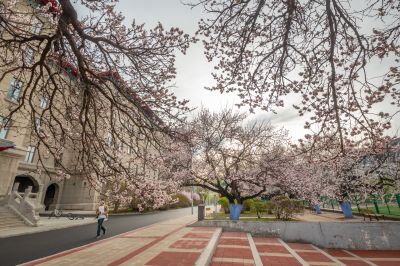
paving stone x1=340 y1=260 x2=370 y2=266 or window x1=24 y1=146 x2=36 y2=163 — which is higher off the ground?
window x1=24 y1=146 x2=36 y2=163

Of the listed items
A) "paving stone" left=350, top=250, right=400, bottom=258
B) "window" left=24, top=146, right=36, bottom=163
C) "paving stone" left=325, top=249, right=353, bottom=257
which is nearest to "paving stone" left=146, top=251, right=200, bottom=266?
"paving stone" left=325, top=249, right=353, bottom=257

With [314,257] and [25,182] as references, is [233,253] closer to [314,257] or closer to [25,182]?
[314,257]

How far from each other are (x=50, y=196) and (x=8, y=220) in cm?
1812

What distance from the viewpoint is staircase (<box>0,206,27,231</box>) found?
1682cm

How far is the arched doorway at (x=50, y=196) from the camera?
110 ft

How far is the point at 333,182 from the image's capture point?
23859 mm

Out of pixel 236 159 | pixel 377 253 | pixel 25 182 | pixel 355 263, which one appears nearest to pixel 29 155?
pixel 25 182

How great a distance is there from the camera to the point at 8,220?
693 inches

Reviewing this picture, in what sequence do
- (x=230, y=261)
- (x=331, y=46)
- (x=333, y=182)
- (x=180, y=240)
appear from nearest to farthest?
(x=331, y=46) → (x=230, y=261) → (x=180, y=240) → (x=333, y=182)

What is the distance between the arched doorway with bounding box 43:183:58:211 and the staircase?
15.0 m

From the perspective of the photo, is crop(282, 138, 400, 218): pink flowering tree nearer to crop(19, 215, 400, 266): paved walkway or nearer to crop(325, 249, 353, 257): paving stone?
crop(325, 249, 353, 257): paving stone

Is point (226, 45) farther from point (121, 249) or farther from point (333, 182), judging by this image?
point (333, 182)

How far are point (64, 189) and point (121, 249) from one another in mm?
29182

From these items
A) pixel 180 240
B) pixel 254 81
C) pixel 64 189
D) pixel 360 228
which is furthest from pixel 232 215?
pixel 64 189
